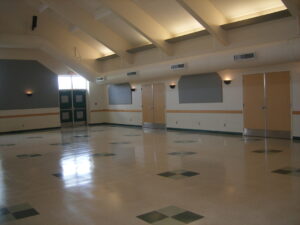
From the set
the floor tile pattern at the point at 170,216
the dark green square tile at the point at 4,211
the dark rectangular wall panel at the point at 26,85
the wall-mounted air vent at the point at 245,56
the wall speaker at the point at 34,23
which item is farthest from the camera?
the dark rectangular wall panel at the point at 26,85

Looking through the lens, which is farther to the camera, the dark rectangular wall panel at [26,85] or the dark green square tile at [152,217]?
the dark rectangular wall panel at [26,85]

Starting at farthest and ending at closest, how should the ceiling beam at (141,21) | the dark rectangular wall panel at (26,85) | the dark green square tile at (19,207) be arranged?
1. the dark rectangular wall panel at (26,85)
2. the ceiling beam at (141,21)
3. the dark green square tile at (19,207)

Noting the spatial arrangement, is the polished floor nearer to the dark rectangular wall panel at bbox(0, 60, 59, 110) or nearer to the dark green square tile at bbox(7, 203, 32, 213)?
the dark green square tile at bbox(7, 203, 32, 213)

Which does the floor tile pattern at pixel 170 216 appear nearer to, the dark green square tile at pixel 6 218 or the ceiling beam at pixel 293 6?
the dark green square tile at pixel 6 218

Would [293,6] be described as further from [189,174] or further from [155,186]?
[155,186]

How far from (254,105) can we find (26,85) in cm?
1202

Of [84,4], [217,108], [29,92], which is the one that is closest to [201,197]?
[217,108]

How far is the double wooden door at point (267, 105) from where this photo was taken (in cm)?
1084

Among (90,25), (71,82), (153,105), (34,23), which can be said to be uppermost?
(34,23)

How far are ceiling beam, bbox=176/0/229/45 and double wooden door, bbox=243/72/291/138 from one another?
75.9 inches

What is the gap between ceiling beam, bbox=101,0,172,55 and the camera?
11422mm

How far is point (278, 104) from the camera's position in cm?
1106

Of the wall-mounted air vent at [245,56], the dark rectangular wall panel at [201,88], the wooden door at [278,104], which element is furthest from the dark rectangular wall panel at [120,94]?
the wall-mounted air vent at [245,56]

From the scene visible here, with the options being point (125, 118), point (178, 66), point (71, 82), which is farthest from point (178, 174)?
point (71, 82)
